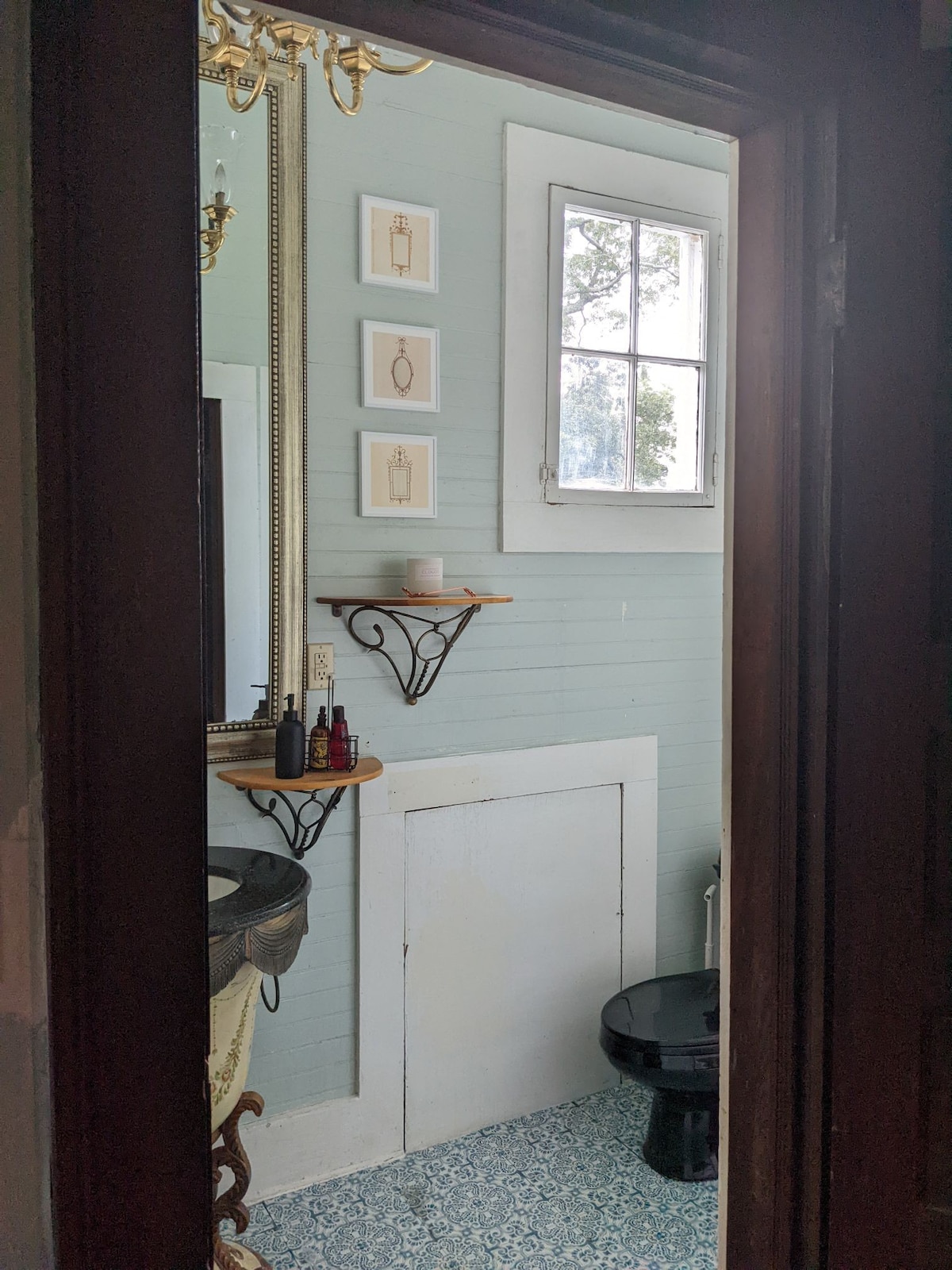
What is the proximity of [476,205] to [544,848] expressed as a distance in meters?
1.66

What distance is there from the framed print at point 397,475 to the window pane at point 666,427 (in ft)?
2.20

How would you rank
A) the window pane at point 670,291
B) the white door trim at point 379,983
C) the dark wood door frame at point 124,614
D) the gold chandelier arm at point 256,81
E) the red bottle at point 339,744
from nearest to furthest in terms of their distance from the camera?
the dark wood door frame at point 124,614
the gold chandelier arm at point 256,81
the red bottle at point 339,744
the white door trim at point 379,983
the window pane at point 670,291

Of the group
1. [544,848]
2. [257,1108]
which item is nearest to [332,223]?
[544,848]

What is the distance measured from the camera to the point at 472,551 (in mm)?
2471

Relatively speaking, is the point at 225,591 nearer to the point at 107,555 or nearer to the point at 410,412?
the point at 410,412

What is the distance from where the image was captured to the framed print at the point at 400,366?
2.29 m

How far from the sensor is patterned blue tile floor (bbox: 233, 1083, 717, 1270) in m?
2.08

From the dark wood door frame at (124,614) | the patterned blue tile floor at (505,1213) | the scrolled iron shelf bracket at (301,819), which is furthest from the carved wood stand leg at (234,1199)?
the dark wood door frame at (124,614)

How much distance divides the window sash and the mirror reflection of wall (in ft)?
2.51

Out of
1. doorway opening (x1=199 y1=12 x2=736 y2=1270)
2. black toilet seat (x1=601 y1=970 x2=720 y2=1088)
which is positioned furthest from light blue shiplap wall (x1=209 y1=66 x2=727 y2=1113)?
black toilet seat (x1=601 y1=970 x2=720 y2=1088)

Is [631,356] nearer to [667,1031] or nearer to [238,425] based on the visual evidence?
[238,425]

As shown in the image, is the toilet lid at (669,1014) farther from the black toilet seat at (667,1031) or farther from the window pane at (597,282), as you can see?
the window pane at (597,282)

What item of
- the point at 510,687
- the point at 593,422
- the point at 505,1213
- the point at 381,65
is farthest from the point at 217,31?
the point at 505,1213

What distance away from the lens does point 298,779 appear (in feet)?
6.90
